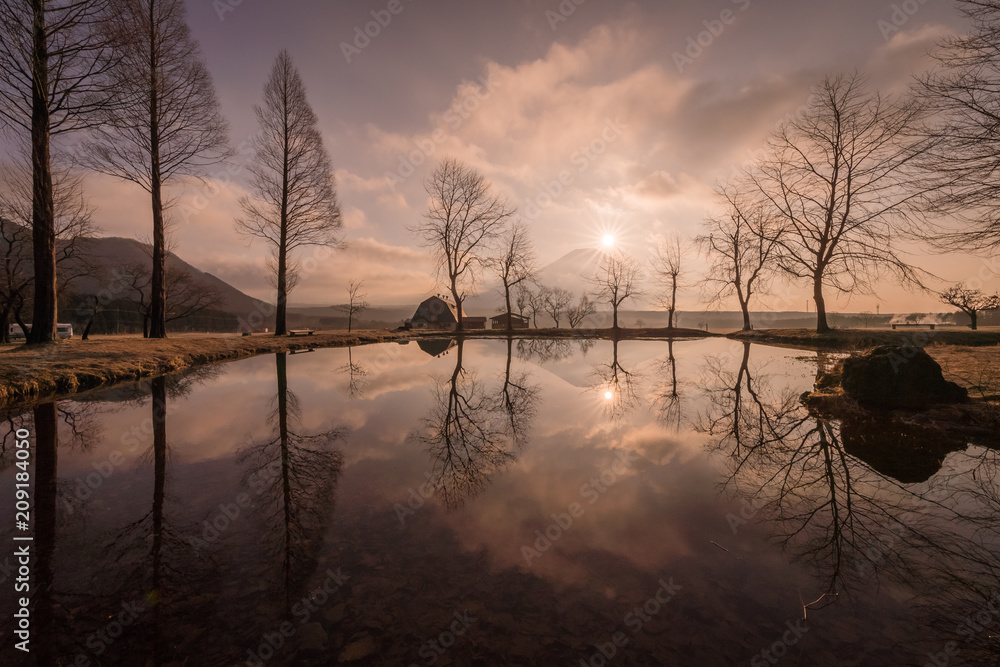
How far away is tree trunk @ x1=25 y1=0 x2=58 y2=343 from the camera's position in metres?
10.5

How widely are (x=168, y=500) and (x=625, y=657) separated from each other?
400 centimetres

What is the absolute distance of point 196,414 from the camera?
20.5 feet

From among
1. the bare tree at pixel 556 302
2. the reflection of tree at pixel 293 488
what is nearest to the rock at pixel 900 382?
the reflection of tree at pixel 293 488

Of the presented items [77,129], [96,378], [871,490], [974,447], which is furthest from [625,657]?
[77,129]

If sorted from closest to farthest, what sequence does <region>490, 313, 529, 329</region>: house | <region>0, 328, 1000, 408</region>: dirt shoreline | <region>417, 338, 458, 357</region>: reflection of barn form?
<region>0, 328, 1000, 408</region>: dirt shoreline → <region>417, 338, 458, 357</region>: reflection of barn → <region>490, 313, 529, 329</region>: house

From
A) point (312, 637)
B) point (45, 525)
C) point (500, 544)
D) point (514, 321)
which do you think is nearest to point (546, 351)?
point (500, 544)

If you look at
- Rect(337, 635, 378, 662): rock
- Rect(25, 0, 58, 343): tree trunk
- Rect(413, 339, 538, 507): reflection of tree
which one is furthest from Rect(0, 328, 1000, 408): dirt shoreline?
Rect(337, 635, 378, 662): rock

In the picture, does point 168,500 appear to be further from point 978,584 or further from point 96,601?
point 978,584

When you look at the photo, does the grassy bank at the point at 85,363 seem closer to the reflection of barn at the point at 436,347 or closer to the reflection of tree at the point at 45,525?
the reflection of tree at the point at 45,525

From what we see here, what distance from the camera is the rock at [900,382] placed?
6238 millimetres

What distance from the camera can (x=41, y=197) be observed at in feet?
34.8

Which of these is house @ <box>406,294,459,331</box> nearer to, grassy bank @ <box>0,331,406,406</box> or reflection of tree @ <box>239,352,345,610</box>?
grassy bank @ <box>0,331,406,406</box>

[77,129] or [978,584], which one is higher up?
[77,129]

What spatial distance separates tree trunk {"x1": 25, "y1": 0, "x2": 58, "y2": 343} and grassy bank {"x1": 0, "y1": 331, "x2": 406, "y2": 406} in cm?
88
